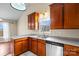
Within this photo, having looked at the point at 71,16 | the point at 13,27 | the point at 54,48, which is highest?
the point at 71,16

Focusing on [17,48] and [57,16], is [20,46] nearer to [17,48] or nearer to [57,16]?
[17,48]

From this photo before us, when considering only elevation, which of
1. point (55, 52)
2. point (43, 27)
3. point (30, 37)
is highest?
point (43, 27)

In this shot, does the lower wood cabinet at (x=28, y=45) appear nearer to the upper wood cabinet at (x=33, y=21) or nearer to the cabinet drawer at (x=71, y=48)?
the upper wood cabinet at (x=33, y=21)

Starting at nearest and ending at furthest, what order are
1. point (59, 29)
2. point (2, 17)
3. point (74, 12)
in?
point (2, 17) → point (74, 12) → point (59, 29)

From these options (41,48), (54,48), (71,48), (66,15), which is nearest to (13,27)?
(41,48)

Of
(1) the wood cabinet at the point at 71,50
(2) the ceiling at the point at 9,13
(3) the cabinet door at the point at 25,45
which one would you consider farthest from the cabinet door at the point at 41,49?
(2) the ceiling at the point at 9,13

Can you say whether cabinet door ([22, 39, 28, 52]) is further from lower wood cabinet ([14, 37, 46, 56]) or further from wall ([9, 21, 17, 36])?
wall ([9, 21, 17, 36])

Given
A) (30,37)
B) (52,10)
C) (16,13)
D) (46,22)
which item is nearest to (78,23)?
(52,10)

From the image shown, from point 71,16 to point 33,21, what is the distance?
0.66 metres

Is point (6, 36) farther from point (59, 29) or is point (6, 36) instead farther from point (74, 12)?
point (74, 12)

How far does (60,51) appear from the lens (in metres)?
1.43

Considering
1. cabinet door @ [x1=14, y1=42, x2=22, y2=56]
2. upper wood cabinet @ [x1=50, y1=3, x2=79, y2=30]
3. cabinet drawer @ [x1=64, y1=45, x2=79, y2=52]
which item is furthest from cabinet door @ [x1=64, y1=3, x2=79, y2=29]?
cabinet door @ [x1=14, y1=42, x2=22, y2=56]

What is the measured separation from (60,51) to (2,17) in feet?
2.92

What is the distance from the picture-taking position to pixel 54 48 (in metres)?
1.49
